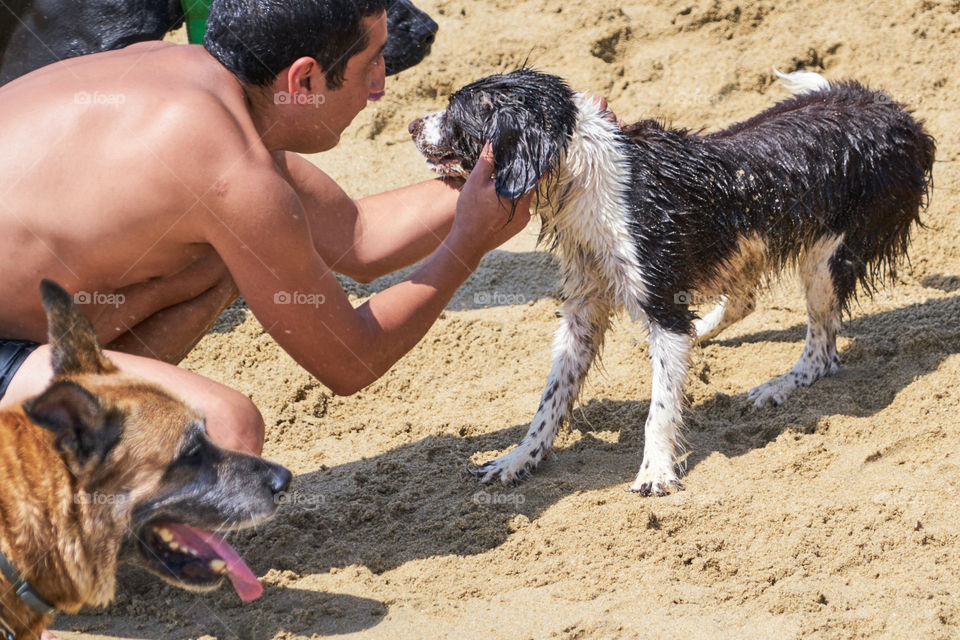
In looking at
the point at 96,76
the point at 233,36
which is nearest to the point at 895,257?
the point at 233,36

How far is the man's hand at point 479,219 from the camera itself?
3.53 metres

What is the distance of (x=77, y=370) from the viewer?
2615 millimetres

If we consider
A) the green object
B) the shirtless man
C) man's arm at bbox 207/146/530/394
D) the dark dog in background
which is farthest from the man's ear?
the green object

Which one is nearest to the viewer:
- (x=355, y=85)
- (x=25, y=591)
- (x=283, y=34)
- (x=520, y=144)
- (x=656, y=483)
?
(x=25, y=591)

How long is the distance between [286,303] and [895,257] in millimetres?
3087

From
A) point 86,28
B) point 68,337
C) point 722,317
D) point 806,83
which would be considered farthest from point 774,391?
point 86,28

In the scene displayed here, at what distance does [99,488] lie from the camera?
8.33 feet

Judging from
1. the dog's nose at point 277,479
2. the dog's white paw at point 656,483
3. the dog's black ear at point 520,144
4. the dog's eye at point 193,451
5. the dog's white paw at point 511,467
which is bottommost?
the dog's white paw at point 511,467

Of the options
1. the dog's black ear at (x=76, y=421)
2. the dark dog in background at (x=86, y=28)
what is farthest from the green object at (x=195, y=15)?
the dog's black ear at (x=76, y=421)

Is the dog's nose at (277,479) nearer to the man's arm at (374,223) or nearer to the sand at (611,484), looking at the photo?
the sand at (611,484)

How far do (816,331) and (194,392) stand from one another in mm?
2870

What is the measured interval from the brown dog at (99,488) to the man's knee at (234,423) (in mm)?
320

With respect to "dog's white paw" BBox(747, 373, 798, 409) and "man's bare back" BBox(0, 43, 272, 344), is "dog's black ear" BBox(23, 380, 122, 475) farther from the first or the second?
"dog's white paw" BBox(747, 373, 798, 409)

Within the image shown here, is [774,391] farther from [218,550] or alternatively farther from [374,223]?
[218,550]
